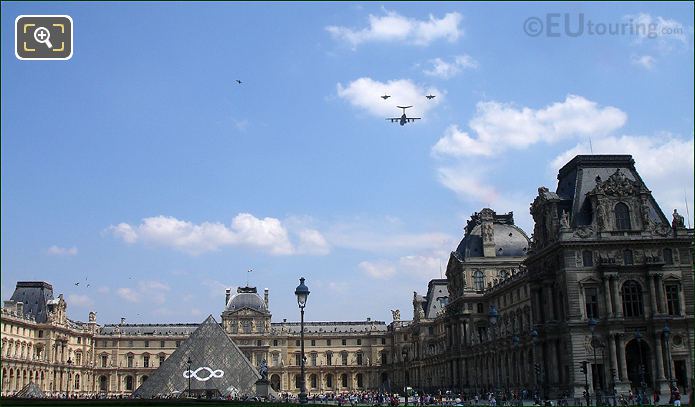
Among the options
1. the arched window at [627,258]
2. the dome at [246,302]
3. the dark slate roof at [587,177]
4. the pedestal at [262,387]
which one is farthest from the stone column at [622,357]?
the dome at [246,302]

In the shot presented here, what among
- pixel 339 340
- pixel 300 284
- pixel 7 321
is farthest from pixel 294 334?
pixel 300 284

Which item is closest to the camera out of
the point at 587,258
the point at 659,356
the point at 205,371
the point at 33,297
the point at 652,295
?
the point at 659,356

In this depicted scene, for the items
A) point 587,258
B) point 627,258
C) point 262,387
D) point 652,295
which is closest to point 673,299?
point 652,295

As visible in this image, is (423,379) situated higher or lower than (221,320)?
lower

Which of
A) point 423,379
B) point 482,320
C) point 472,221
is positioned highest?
point 472,221

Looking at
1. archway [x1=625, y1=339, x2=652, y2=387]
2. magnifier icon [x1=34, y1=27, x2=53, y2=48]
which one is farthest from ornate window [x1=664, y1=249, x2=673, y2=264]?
magnifier icon [x1=34, y1=27, x2=53, y2=48]

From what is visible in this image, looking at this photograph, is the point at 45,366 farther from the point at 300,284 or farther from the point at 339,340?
the point at 300,284

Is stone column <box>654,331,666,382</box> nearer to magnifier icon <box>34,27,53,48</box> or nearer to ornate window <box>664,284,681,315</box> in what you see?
ornate window <box>664,284,681,315</box>

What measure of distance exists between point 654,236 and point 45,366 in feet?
237

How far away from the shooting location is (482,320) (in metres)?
70.6

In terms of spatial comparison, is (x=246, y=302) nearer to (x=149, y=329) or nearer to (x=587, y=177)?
(x=149, y=329)

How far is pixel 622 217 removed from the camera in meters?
46.5

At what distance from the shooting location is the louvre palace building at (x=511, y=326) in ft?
146

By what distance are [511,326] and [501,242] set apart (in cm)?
1453
